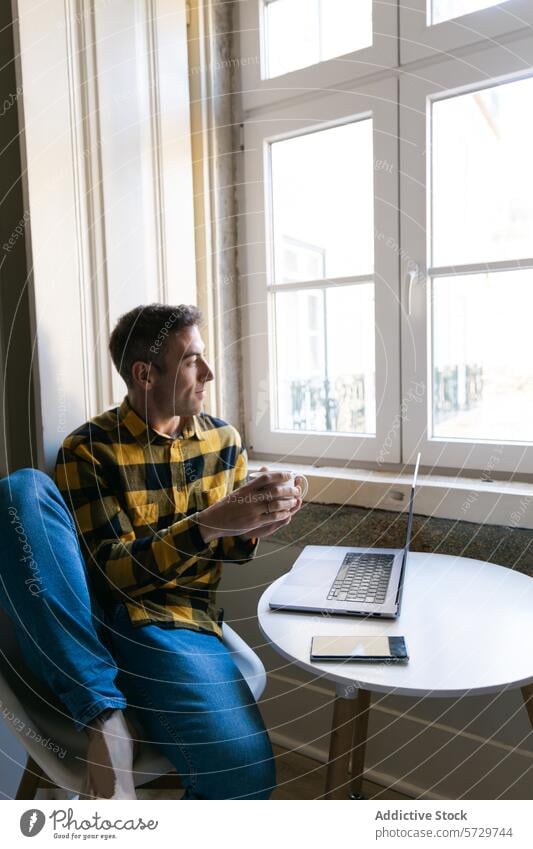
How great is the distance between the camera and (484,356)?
52.7 inches

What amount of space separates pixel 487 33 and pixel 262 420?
3.21ft

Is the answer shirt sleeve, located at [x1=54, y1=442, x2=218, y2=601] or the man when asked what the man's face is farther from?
shirt sleeve, located at [x1=54, y1=442, x2=218, y2=601]

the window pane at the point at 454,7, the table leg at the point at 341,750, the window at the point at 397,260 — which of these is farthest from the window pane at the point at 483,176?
the table leg at the point at 341,750

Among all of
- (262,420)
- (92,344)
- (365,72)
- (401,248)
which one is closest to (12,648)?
(92,344)

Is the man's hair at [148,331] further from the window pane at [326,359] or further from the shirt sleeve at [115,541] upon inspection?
the window pane at [326,359]

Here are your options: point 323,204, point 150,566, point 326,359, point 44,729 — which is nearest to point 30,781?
point 44,729

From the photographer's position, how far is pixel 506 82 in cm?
125

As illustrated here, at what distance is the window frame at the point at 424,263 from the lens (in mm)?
1278

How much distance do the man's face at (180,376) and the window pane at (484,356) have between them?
21.2 inches

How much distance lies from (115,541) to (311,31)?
4.03 ft

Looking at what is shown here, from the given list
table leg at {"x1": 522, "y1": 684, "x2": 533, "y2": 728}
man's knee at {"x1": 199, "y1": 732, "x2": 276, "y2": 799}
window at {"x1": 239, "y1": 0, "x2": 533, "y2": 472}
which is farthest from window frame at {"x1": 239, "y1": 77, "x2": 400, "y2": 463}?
man's knee at {"x1": 199, "y1": 732, "x2": 276, "y2": 799}

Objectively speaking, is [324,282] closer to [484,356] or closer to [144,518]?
[484,356]

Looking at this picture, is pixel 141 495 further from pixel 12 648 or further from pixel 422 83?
pixel 422 83

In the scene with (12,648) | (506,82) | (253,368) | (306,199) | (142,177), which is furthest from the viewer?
(253,368)
